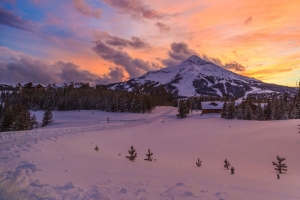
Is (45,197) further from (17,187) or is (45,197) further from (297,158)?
(297,158)

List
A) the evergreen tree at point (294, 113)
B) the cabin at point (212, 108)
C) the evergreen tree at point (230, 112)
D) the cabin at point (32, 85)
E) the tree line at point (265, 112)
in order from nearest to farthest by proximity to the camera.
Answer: the tree line at point (265, 112) < the evergreen tree at point (230, 112) < the evergreen tree at point (294, 113) < the cabin at point (212, 108) < the cabin at point (32, 85)

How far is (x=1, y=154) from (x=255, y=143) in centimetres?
3077

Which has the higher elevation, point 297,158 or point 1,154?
point 1,154

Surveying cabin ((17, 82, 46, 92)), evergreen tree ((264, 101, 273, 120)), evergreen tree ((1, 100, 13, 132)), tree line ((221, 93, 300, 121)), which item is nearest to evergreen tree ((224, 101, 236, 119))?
tree line ((221, 93, 300, 121))

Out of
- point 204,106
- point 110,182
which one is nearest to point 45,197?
point 110,182

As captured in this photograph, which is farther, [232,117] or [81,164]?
[232,117]

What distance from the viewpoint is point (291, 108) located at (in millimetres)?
73250

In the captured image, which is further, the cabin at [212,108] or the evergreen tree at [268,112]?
the cabin at [212,108]

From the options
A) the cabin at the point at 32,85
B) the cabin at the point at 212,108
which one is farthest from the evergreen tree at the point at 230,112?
the cabin at the point at 32,85

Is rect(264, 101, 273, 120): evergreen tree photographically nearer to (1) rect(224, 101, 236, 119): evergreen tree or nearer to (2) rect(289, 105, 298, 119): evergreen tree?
(2) rect(289, 105, 298, 119): evergreen tree

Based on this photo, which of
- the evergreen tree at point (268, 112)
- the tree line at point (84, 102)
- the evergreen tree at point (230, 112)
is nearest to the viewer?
the evergreen tree at point (230, 112)

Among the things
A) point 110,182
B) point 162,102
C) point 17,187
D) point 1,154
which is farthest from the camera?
point 162,102

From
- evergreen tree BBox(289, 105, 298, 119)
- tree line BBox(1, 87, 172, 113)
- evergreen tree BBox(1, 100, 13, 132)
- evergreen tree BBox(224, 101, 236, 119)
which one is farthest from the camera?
tree line BBox(1, 87, 172, 113)

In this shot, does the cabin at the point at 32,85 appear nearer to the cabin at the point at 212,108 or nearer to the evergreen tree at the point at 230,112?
the cabin at the point at 212,108
